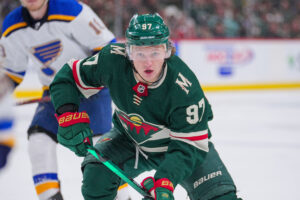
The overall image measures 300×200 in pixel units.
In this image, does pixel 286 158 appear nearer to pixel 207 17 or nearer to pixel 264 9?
pixel 207 17

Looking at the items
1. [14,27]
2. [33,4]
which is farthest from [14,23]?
[33,4]

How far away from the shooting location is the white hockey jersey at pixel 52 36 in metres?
2.10

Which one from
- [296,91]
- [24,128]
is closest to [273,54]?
[296,91]

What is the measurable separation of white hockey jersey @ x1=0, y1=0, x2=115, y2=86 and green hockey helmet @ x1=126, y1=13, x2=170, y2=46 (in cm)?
58

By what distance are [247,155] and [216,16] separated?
14.0 ft

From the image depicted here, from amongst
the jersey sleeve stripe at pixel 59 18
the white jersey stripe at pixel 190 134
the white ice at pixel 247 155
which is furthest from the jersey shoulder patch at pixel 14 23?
the white jersey stripe at pixel 190 134

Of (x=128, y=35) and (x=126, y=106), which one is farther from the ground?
(x=128, y=35)

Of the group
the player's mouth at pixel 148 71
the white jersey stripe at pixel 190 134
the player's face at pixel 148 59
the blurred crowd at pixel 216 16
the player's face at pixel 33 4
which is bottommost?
the blurred crowd at pixel 216 16

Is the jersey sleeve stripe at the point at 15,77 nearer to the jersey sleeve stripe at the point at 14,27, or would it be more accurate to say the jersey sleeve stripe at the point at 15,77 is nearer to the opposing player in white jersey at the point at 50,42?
the opposing player in white jersey at the point at 50,42

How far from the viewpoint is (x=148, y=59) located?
156cm

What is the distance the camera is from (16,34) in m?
2.12

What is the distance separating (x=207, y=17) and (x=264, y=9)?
4.67 feet

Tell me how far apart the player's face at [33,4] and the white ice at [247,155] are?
2.09ft

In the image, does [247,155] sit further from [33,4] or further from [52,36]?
[33,4]
